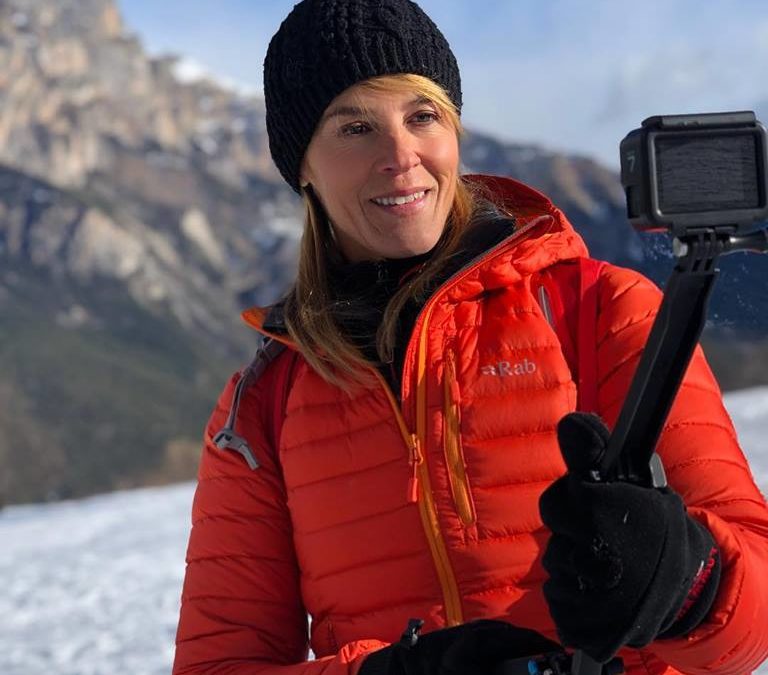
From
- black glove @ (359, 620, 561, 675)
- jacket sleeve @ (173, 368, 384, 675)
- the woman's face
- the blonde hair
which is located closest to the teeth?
the woman's face

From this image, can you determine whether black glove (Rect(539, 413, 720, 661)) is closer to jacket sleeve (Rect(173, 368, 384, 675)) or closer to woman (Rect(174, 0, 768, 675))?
woman (Rect(174, 0, 768, 675))

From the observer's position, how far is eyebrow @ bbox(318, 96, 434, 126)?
206 cm

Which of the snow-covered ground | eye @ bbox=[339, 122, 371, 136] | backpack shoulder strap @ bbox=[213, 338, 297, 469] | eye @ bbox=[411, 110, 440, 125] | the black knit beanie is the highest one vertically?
the snow-covered ground

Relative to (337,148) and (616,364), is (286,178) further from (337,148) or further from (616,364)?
(616,364)

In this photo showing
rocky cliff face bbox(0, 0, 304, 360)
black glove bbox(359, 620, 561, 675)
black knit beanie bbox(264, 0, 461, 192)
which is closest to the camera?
black glove bbox(359, 620, 561, 675)

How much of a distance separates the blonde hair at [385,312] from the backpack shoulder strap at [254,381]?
0.09 metres

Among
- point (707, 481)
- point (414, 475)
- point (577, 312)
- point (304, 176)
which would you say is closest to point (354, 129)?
point (304, 176)

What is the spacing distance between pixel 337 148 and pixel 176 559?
8.57 meters

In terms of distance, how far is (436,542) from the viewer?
1836 millimetres

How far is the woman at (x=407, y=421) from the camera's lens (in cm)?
165

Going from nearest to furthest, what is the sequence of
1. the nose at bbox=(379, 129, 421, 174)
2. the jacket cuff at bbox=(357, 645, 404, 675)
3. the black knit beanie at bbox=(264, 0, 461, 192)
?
the jacket cuff at bbox=(357, 645, 404, 675) → the nose at bbox=(379, 129, 421, 174) → the black knit beanie at bbox=(264, 0, 461, 192)

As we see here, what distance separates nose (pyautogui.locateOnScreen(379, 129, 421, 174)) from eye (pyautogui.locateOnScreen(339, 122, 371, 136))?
64mm

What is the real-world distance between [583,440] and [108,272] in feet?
485

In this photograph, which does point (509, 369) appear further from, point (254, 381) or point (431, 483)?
point (254, 381)
